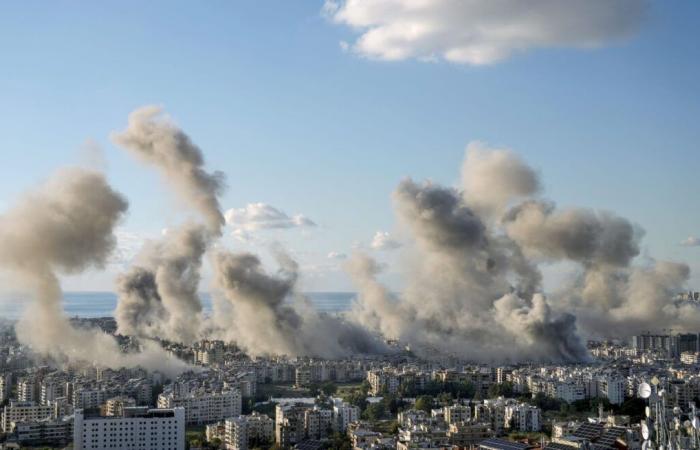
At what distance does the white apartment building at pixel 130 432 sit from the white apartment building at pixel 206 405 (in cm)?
424

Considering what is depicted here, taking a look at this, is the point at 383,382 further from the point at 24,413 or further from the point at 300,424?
the point at 24,413

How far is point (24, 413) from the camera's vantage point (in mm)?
18594

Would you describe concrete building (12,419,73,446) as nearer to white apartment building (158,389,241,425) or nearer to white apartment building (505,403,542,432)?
white apartment building (158,389,241,425)

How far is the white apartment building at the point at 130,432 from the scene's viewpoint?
15.2 m

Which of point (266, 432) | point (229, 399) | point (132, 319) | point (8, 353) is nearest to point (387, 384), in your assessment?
point (229, 399)

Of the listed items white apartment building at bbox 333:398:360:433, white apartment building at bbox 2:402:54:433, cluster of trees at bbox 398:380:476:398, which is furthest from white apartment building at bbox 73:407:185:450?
cluster of trees at bbox 398:380:476:398

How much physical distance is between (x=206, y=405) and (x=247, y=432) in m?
3.41

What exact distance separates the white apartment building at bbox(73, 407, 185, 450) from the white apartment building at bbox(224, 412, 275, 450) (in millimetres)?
1430

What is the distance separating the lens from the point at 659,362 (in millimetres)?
29594

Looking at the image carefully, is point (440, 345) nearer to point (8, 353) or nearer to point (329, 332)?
point (329, 332)

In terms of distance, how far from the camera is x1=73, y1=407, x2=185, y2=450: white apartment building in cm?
1520

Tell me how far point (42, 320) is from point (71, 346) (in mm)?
1845

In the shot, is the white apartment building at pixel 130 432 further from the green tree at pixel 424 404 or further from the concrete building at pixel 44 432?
the green tree at pixel 424 404

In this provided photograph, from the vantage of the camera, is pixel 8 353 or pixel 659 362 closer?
pixel 659 362
